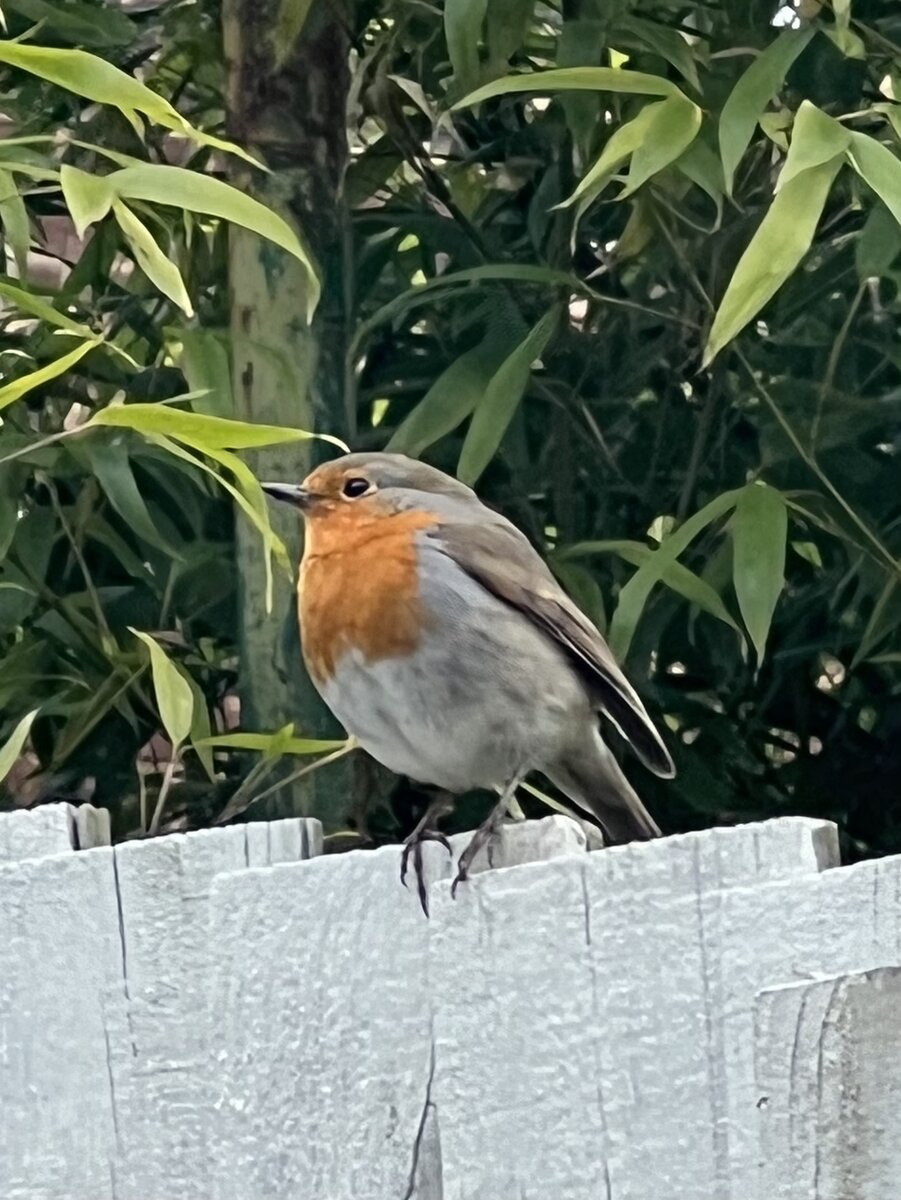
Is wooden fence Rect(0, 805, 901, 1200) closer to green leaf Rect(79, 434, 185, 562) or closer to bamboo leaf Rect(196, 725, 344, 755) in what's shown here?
bamboo leaf Rect(196, 725, 344, 755)

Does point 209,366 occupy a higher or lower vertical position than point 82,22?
lower

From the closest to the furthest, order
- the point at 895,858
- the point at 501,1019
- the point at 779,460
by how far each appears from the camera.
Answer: the point at 895,858 < the point at 501,1019 < the point at 779,460

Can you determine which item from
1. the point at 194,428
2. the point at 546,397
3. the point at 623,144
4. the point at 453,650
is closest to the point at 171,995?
the point at 194,428

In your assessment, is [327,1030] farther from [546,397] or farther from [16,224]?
[546,397]

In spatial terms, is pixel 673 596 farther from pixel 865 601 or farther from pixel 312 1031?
pixel 312 1031

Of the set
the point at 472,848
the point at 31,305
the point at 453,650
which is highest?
the point at 31,305

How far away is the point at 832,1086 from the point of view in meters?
0.90

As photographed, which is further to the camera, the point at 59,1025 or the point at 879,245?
the point at 879,245

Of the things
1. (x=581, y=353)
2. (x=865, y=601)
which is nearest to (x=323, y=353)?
(x=581, y=353)

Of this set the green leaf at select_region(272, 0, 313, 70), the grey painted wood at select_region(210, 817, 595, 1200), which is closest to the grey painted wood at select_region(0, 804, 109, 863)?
the grey painted wood at select_region(210, 817, 595, 1200)

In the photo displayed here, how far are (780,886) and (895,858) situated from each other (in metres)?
0.06

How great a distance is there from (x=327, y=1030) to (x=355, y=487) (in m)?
1.00

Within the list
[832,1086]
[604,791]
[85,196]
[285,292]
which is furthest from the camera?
[285,292]

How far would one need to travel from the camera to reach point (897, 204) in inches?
62.5
